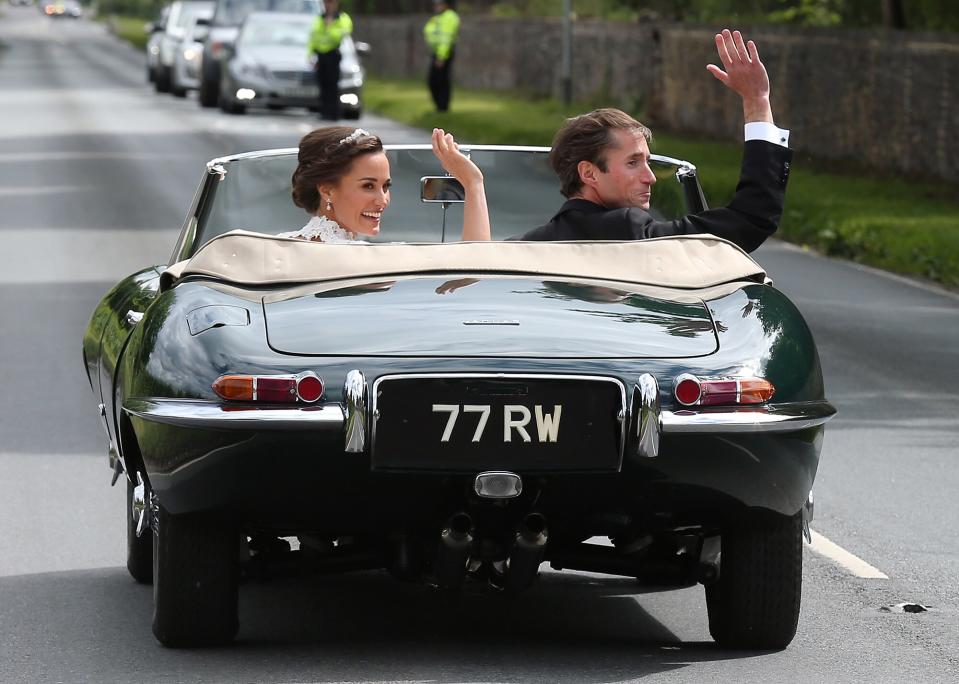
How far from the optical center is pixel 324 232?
6.40m

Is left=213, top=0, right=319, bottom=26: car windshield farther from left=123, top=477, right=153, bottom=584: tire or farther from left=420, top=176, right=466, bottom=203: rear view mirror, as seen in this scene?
left=123, top=477, right=153, bottom=584: tire

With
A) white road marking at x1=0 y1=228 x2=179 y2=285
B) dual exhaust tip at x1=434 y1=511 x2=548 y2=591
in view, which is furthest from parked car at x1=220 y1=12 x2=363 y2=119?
dual exhaust tip at x1=434 y1=511 x2=548 y2=591

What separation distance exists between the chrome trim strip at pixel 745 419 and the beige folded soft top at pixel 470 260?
1.84 feet

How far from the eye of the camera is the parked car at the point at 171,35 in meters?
44.2

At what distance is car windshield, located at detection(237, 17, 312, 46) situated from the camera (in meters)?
36.1

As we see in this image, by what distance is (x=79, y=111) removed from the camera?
38656 millimetres

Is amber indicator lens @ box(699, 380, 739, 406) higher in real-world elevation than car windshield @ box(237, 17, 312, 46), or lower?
higher

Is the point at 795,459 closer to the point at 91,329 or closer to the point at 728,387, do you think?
the point at 728,387

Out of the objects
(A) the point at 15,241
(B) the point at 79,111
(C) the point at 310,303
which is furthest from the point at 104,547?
(B) the point at 79,111

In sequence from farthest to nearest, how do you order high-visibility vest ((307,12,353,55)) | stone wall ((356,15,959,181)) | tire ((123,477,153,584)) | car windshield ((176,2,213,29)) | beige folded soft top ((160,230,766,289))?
car windshield ((176,2,213,29)) → high-visibility vest ((307,12,353,55)) → stone wall ((356,15,959,181)) → tire ((123,477,153,584)) → beige folded soft top ((160,230,766,289))

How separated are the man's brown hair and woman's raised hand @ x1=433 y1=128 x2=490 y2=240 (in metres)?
0.25

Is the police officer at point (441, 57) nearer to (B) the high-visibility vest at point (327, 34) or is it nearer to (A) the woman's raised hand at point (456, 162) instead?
(B) the high-visibility vest at point (327, 34)

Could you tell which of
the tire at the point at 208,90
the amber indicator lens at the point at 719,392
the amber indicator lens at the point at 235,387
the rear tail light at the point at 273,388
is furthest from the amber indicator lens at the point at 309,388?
the tire at the point at 208,90

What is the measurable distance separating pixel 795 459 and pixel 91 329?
2656mm
